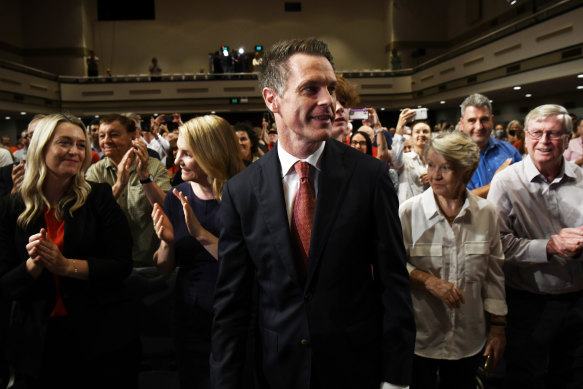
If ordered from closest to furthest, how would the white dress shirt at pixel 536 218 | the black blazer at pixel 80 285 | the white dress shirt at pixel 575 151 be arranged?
the black blazer at pixel 80 285 → the white dress shirt at pixel 536 218 → the white dress shirt at pixel 575 151

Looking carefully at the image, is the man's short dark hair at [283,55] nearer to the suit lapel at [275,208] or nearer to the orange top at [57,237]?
the suit lapel at [275,208]

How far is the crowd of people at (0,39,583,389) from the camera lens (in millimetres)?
1235

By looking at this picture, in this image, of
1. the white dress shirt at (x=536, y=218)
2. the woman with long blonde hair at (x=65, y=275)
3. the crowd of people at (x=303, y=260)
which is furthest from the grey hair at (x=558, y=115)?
the woman with long blonde hair at (x=65, y=275)

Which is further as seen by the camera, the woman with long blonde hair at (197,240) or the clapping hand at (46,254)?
the woman with long blonde hair at (197,240)

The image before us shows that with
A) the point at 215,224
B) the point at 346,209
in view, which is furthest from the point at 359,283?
the point at 215,224

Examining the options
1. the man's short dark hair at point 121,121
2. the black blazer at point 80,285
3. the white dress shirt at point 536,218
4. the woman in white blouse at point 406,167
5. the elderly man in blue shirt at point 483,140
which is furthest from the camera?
the woman in white blouse at point 406,167

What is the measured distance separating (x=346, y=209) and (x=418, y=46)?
67.3 feet

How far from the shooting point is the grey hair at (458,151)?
75.9 inches

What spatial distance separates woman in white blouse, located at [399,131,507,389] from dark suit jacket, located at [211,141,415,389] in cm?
66

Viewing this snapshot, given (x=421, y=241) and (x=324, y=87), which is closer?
(x=324, y=87)

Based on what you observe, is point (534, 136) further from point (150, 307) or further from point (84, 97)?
point (84, 97)

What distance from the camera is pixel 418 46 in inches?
776

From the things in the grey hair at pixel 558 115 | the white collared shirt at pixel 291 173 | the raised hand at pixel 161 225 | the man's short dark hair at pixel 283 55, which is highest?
the man's short dark hair at pixel 283 55

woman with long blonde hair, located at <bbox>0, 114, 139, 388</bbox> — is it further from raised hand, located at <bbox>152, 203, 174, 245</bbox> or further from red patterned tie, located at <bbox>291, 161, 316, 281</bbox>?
red patterned tie, located at <bbox>291, 161, 316, 281</bbox>
